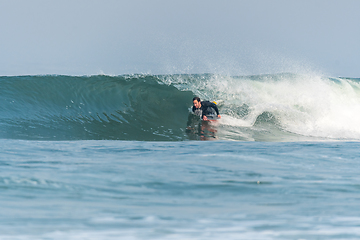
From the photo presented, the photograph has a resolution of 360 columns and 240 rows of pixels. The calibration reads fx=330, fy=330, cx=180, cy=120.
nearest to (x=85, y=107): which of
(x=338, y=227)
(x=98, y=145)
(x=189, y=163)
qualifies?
(x=98, y=145)

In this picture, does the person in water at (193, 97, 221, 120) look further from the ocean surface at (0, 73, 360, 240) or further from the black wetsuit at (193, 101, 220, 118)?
the ocean surface at (0, 73, 360, 240)

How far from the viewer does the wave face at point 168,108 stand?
8.76 meters

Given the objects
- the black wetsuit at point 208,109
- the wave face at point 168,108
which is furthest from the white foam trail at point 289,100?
the black wetsuit at point 208,109

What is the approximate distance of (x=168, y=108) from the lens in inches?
442

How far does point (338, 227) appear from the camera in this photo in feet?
8.78

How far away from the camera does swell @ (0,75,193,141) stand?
877 centimetres

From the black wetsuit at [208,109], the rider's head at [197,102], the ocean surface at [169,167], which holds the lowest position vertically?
the ocean surface at [169,167]

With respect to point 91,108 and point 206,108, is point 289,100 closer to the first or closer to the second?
point 206,108

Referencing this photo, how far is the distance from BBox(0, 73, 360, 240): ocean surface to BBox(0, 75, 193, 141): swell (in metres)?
0.06

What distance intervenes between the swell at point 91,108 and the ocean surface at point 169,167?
0.19ft

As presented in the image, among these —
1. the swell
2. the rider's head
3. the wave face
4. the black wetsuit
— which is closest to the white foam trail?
the wave face

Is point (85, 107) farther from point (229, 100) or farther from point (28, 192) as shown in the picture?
point (28, 192)

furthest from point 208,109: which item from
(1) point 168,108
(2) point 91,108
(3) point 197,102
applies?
(2) point 91,108

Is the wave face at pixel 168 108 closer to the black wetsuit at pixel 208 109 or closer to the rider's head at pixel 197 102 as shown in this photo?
the black wetsuit at pixel 208 109
